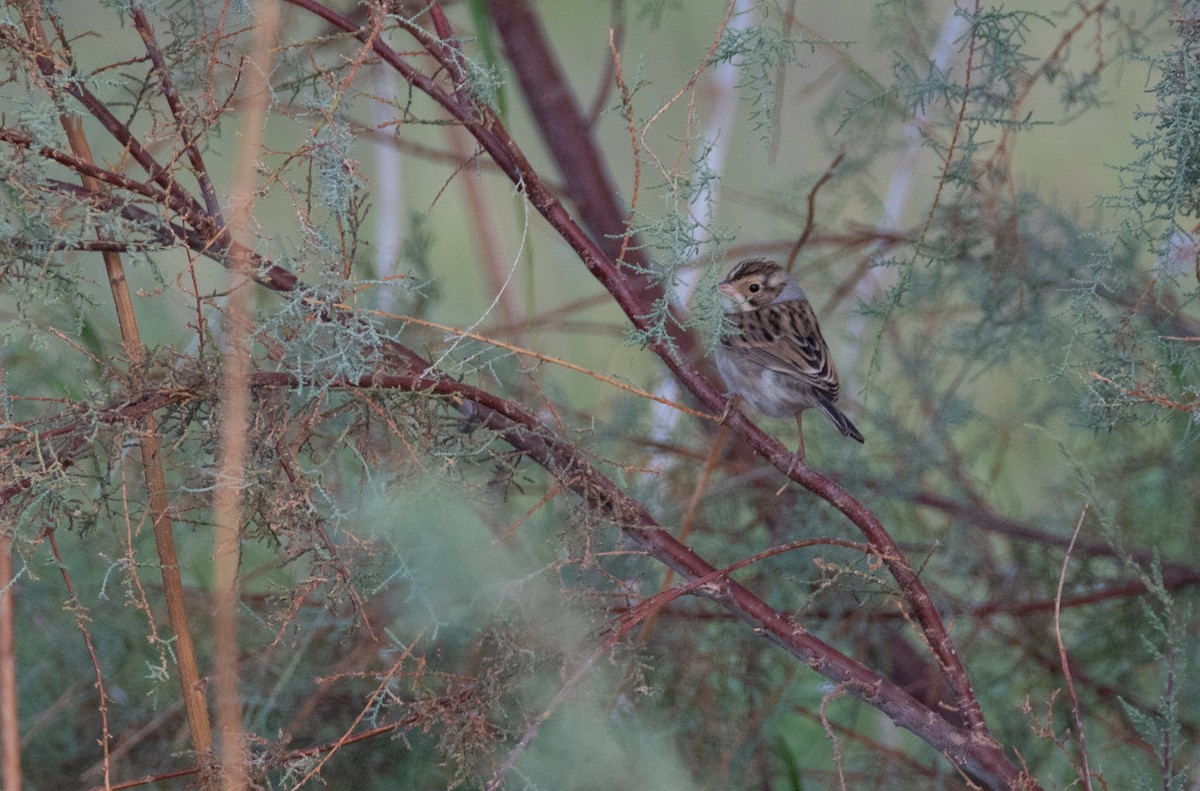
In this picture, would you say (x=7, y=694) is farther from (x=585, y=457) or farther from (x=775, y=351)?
(x=775, y=351)

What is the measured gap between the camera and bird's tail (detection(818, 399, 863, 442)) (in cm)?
202

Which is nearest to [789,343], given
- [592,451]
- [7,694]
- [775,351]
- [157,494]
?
[775,351]

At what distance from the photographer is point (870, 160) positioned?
87.9 inches

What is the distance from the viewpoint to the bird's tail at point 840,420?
2.02 meters

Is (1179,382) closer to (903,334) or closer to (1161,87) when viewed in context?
(1161,87)

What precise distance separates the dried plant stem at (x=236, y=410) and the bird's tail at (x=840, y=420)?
1.17 metres

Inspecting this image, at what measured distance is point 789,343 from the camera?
7.94 ft

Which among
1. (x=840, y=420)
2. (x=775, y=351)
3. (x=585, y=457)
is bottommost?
(x=585, y=457)

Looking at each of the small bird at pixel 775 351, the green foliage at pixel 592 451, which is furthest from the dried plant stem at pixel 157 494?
the small bird at pixel 775 351

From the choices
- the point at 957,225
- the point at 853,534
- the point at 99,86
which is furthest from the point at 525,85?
the point at 99,86

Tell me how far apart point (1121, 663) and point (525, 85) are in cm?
155

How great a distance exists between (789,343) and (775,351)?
5cm

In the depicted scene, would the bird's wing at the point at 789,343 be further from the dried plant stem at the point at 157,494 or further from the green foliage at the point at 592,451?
the dried plant stem at the point at 157,494

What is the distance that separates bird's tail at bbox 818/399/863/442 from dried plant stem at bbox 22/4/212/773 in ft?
3.85
